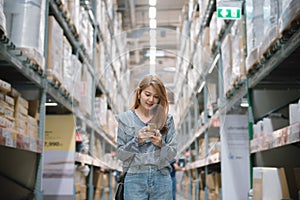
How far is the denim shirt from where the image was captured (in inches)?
87.4

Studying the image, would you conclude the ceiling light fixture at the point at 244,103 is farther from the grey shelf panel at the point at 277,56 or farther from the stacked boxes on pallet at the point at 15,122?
the stacked boxes on pallet at the point at 15,122

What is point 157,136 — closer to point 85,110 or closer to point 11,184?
point 11,184

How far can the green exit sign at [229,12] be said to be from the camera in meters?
3.78

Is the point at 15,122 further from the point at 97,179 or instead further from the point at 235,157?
the point at 97,179

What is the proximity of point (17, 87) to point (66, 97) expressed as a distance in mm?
688

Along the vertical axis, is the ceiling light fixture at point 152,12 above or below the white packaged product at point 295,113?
above

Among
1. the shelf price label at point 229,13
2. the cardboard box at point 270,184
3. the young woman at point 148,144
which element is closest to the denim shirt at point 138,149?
the young woman at point 148,144

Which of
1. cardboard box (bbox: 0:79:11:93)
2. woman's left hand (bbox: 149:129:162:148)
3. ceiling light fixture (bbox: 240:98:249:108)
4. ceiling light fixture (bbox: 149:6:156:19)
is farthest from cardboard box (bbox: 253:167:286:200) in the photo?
cardboard box (bbox: 0:79:11:93)

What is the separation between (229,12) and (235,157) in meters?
1.41

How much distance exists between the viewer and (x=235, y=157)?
4348 millimetres

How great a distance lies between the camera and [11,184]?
3.90 metres

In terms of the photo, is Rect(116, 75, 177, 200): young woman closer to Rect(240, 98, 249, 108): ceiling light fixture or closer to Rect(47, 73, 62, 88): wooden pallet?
Rect(47, 73, 62, 88): wooden pallet

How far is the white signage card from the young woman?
6.18 feet

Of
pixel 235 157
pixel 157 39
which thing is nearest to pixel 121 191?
pixel 157 39
